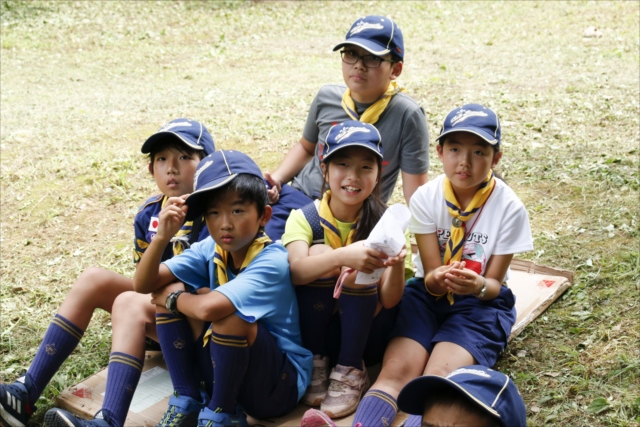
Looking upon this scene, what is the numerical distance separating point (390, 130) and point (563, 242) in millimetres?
1473

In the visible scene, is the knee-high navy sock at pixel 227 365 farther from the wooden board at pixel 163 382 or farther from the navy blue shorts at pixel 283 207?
the navy blue shorts at pixel 283 207

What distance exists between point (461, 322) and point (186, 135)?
1464 millimetres

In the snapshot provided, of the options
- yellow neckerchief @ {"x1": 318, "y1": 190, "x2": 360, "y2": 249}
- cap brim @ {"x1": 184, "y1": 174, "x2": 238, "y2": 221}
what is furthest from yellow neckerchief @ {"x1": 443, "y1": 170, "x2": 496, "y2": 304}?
cap brim @ {"x1": 184, "y1": 174, "x2": 238, "y2": 221}

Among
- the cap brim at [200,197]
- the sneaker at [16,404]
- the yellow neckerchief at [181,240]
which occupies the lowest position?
the sneaker at [16,404]

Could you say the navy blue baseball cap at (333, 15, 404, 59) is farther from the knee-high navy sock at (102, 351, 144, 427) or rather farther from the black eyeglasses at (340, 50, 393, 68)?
the knee-high navy sock at (102, 351, 144, 427)

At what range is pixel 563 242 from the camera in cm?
457

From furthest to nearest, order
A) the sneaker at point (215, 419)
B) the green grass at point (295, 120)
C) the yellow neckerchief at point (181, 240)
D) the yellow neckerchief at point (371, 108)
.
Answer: the yellow neckerchief at point (371, 108) → the green grass at point (295, 120) → the yellow neckerchief at point (181, 240) → the sneaker at point (215, 419)

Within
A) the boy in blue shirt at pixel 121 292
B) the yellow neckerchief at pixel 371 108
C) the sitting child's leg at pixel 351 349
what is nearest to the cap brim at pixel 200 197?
the boy in blue shirt at pixel 121 292

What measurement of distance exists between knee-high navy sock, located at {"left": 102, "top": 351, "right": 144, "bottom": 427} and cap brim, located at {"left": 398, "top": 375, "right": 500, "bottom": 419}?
1.29 m

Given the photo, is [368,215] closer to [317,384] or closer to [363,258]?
[363,258]

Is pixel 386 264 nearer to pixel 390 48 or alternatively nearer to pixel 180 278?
pixel 180 278

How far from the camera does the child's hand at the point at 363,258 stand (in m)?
2.79

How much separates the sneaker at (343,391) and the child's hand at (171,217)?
34.7 inches

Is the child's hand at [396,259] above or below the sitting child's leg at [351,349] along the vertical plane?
above
